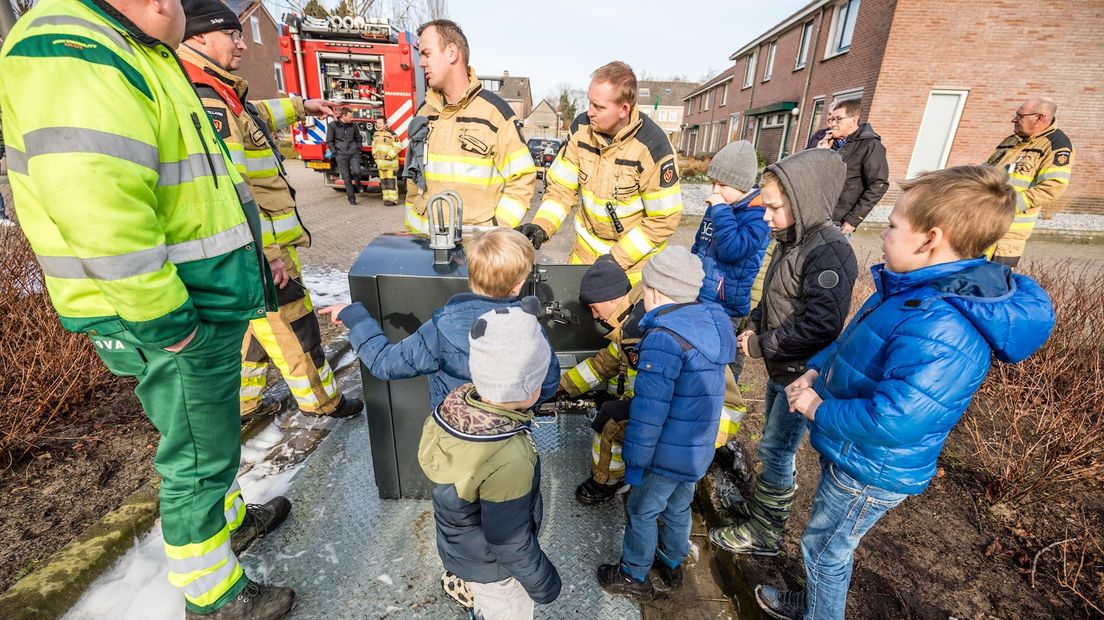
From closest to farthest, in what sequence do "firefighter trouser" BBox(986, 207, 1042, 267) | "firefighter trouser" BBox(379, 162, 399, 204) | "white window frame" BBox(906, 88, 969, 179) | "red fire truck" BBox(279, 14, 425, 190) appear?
"firefighter trouser" BBox(986, 207, 1042, 267) → "red fire truck" BBox(279, 14, 425, 190) → "firefighter trouser" BBox(379, 162, 399, 204) → "white window frame" BBox(906, 88, 969, 179)

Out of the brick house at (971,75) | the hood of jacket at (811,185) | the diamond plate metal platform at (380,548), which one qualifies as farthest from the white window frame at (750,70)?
the diamond plate metal platform at (380,548)

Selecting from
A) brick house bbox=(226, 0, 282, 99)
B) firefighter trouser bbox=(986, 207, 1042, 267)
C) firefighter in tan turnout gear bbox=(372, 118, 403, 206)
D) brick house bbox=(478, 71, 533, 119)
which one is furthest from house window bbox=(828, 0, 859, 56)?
brick house bbox=(478, 71, 533, 119)

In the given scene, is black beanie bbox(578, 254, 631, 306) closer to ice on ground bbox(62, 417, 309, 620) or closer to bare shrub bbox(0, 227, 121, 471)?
ice on ground bbox(62, 417, 309, 620)

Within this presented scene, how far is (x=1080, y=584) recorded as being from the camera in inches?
75.9

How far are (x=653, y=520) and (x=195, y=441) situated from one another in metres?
1.50

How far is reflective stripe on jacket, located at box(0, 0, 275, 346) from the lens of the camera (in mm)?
1095

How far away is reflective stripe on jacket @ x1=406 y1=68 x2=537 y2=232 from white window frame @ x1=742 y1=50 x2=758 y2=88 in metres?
23.2

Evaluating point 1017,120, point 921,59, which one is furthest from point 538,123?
point 1017,120

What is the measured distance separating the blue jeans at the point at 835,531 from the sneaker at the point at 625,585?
0.53 meters

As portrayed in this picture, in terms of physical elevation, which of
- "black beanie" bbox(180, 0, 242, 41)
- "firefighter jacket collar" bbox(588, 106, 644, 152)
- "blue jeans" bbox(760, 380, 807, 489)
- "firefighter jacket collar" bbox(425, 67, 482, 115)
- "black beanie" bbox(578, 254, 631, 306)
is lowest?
"blue jeans" bbox(760, 380, 807, 489)

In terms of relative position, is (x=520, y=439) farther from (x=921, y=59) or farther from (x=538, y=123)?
(x=538, y=123)

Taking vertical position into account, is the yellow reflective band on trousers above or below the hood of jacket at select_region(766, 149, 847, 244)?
below

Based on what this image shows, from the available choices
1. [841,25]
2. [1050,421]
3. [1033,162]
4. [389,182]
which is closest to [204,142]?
[1050,421]

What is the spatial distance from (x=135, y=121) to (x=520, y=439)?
4.04ft
